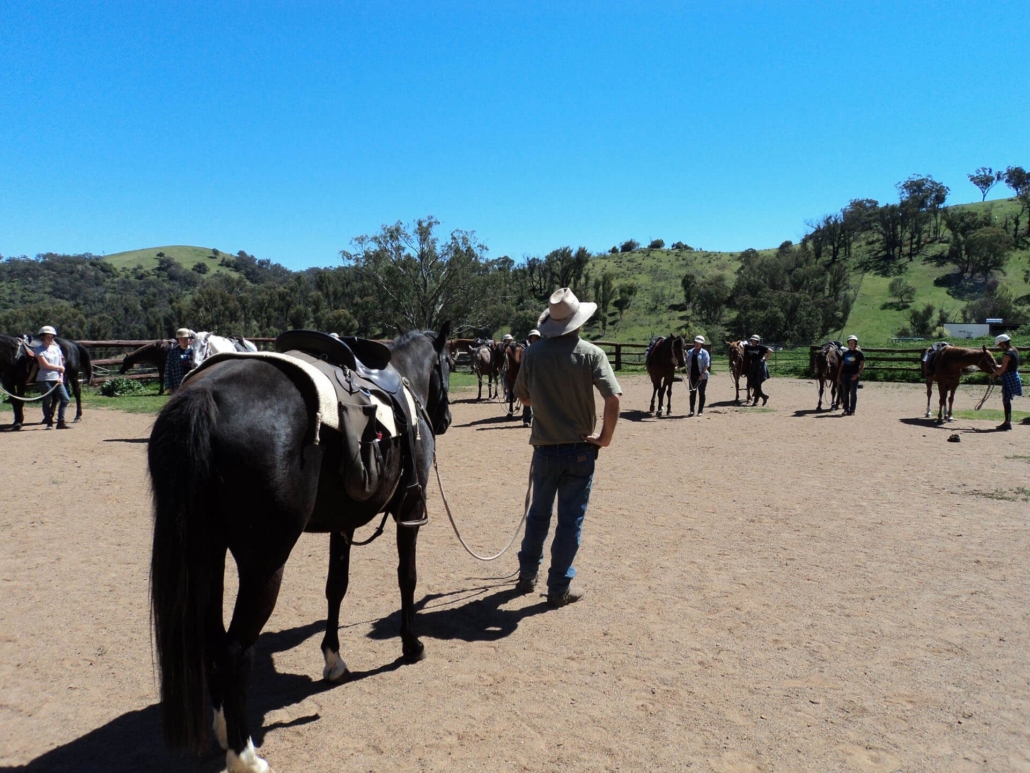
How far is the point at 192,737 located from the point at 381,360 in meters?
2.23

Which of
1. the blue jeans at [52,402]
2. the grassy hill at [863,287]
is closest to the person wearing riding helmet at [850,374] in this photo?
the blue jeans at [52,402]

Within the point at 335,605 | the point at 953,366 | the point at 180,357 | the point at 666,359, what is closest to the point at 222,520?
the point at 335,605

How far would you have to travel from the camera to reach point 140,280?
8475 centimetres

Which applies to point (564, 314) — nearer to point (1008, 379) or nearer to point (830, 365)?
point (1008, 379)

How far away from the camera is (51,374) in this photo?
13.0 metres

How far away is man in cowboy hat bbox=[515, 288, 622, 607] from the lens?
476cm

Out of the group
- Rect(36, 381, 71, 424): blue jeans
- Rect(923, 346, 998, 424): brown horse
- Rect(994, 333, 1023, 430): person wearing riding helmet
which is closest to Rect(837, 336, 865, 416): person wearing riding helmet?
Rect(923, 346, 998, 424): brown horse

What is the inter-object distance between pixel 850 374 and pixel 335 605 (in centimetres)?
1594

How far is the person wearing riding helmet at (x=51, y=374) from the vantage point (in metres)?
13.0

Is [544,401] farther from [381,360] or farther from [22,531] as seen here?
[22,531]

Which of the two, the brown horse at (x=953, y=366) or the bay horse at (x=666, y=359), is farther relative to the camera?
the bay horse at (x=666, y=359)

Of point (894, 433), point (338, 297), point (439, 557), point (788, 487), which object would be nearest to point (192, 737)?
point (439, 557)

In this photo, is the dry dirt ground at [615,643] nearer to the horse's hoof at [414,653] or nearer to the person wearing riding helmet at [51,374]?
the horse's hoof at [414,653]

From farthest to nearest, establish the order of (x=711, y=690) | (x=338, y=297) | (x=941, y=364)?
(x=338, y=297) → (x=941, y=364) → (x=711, y=690)
